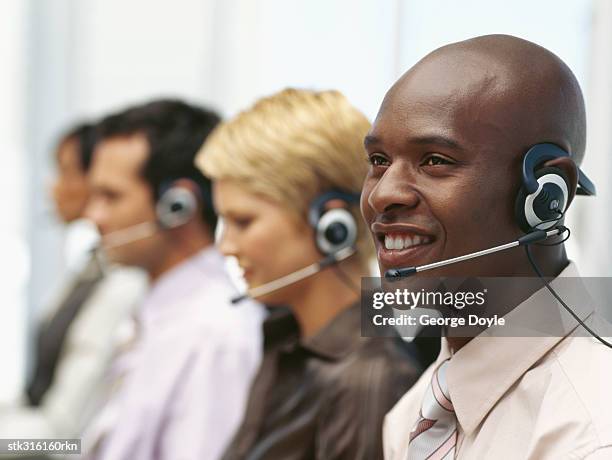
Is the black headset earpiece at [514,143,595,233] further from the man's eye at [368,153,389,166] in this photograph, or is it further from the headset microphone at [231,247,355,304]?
the headset microphone at [231,247,355,304]

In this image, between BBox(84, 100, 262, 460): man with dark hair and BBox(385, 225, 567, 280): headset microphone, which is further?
BBox(84, 100, 262, 460): man with dark hair

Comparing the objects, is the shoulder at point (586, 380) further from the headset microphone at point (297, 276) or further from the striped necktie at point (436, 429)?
the headset microphone at point (297, 276)

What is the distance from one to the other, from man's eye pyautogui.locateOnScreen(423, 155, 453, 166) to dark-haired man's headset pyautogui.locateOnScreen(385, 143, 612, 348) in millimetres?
69

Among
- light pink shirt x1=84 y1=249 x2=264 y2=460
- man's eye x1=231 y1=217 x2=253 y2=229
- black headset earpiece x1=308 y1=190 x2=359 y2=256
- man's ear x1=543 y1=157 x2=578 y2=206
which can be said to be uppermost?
man's ear x1=543 y1=157 x2=578 y2=206

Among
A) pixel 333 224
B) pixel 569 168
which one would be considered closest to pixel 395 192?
pixel 569 168

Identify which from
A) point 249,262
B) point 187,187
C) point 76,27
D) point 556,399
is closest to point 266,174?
point 249,262

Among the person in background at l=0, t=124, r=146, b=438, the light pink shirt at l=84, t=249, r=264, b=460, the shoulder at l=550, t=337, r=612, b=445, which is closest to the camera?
the shoulder at l=550, t=337, r=612, b=445

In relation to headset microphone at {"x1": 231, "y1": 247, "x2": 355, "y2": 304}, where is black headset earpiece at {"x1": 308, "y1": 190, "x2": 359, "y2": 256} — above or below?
above

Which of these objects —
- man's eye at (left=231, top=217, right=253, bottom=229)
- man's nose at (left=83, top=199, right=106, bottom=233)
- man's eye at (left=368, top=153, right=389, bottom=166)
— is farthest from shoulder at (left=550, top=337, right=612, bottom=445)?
man's nose at (left=83, top=199, right=106, bottom=233)

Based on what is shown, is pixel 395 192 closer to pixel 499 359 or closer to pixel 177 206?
pixel 499 359

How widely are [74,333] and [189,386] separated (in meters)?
0.97

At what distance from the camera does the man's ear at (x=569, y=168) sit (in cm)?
83

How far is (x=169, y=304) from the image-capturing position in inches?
79.0

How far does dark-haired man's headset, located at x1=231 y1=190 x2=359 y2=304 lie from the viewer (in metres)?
1.38
